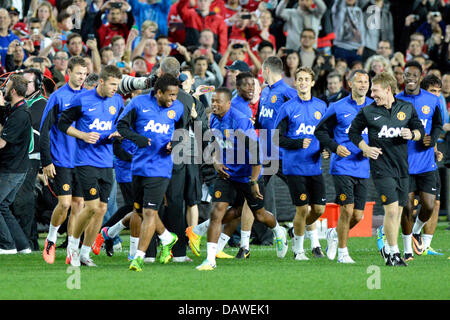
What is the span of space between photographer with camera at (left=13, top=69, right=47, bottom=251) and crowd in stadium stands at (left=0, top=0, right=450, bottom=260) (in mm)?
737

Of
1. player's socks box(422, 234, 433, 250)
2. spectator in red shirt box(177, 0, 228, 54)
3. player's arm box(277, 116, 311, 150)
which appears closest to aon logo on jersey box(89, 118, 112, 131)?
player's arm box(277, 116, 311, 150)

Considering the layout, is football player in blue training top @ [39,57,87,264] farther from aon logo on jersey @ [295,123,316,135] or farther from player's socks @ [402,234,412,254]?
player's socks @ [402,234,412,254]

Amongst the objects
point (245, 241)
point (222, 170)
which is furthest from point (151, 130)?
point (245, 241)

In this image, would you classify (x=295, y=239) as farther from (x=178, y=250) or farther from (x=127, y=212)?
(x=127, y=212)

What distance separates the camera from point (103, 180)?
11508mm

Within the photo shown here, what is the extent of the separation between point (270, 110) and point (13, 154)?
12.2 feet

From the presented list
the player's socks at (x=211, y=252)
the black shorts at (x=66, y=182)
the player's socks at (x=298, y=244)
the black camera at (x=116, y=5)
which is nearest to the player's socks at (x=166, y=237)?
the player's socks at (x=211, y=252)

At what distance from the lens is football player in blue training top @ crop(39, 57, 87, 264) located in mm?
11695

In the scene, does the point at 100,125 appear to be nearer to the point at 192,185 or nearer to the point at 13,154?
the point at 192,185

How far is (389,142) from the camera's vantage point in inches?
423

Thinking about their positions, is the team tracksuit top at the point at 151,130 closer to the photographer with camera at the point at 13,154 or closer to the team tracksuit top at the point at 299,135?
the team tracksuit top at the point at 299,135

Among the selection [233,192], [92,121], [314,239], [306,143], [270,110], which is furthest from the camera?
[270,110]
